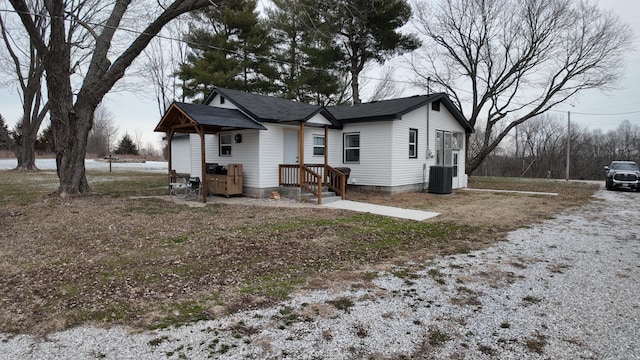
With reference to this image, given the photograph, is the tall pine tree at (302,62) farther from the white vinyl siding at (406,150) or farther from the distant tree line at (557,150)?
the distant tree line at (557,150)

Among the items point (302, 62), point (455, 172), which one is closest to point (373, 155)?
point (455, 172)

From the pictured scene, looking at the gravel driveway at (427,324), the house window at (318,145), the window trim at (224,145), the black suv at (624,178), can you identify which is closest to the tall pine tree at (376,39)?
the house window at (318,145)

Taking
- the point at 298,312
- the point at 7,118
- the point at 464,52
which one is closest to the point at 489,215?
the point at 298,312

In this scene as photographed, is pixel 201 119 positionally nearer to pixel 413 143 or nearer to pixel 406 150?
pixel 406 150

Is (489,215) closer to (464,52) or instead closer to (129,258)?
(129,258)

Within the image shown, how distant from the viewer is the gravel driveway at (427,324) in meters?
2.67

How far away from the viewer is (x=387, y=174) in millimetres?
12930

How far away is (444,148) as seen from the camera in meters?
15.6

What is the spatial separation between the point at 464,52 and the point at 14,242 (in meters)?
23.8

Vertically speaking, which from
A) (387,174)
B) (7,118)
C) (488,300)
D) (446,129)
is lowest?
(488,300)

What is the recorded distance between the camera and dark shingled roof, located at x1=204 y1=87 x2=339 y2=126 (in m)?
11.7

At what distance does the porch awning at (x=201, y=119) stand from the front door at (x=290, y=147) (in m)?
1.40

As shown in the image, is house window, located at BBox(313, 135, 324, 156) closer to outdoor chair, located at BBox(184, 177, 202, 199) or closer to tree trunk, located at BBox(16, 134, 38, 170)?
outdoor chair, located at BBox(184, 177, 202, 199)

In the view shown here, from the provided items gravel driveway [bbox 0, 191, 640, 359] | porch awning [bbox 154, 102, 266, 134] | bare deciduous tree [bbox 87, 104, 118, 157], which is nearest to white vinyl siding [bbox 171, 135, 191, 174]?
porch awning [bbox 154, 102, 266, 134]
